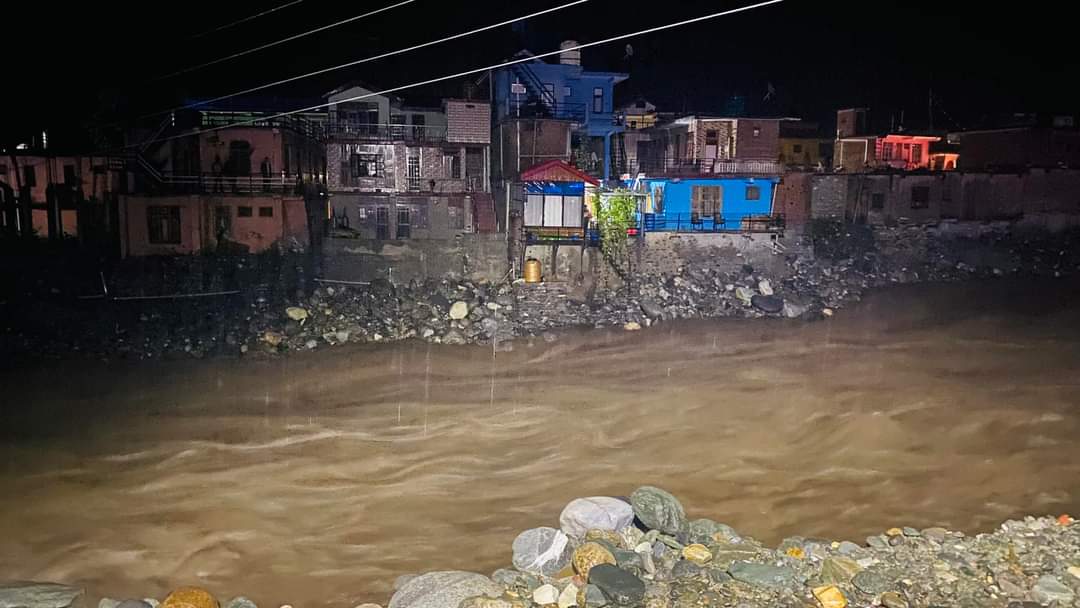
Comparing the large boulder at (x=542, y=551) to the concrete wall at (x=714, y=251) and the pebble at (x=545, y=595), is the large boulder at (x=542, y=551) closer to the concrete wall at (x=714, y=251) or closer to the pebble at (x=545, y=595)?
the pebble at (x=545, y=595)

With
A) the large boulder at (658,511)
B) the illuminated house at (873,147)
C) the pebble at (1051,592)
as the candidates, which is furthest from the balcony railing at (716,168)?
the pebble at (1051,592)

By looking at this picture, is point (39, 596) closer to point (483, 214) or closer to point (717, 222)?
point (483, 214)

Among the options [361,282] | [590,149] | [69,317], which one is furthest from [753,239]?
[69,317]

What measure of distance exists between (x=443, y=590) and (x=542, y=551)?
1.34 m

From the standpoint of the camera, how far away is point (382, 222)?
2391 centimetres

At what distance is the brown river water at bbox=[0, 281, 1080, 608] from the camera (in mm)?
9625

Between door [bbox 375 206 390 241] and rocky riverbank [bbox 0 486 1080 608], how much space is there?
644 inches

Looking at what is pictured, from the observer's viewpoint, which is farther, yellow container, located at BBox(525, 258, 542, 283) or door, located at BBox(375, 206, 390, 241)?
door, located at BBox(375, 206, 390, 241)

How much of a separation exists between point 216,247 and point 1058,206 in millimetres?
32934

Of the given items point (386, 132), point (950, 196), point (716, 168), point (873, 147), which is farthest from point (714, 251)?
point (386, 132)

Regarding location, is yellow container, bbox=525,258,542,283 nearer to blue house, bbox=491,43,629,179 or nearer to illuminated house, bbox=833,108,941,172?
blue house, bbox=491,43,629,179

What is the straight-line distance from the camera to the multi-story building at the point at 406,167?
934 inches

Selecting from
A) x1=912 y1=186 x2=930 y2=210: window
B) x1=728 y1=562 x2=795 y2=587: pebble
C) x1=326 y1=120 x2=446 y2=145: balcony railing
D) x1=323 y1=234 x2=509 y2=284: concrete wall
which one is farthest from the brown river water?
x1=912 y1=186 x2=930 y2=210: window

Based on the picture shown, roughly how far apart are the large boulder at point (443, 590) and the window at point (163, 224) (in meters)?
17.5
